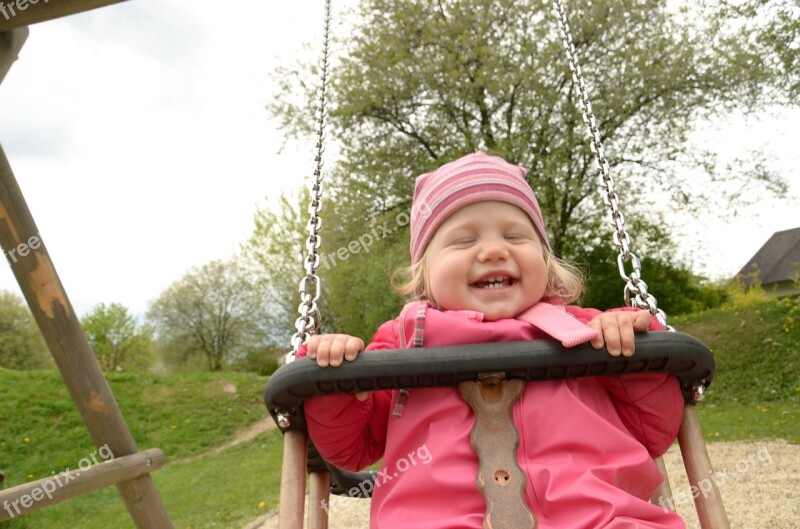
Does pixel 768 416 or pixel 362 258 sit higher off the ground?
pixel 362 258

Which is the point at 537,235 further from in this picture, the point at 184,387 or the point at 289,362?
the point at 184,387

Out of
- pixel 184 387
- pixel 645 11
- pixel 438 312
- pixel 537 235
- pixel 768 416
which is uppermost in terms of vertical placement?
pixel 645 11

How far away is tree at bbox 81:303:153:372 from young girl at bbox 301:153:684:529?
109 ft

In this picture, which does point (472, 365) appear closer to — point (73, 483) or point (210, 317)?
point (73, 483)

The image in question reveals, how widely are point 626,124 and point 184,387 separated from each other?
11280 millimetres

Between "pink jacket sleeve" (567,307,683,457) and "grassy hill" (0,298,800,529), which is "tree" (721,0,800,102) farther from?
"pink jacket sleeve" (567,307,683,457)

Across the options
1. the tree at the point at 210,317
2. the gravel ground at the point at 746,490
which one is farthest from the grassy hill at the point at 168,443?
the tree at the point at 210,317

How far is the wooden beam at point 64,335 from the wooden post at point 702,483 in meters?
3.13

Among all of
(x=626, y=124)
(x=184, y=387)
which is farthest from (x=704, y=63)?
(x=184, y=387)

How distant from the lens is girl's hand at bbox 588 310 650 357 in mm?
1750

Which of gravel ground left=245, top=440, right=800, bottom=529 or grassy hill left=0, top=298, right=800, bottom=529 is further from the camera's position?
grassy hill left=0, top=298, right=800, bottom=529

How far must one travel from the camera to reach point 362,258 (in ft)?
55.5

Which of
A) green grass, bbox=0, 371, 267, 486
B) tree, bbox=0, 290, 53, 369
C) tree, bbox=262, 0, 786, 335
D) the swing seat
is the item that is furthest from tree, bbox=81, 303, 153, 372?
the swing seat

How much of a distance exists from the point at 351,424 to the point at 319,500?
50 cm
